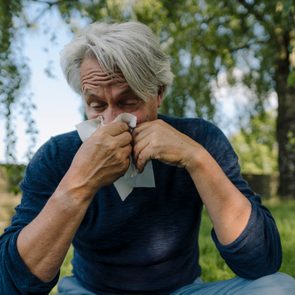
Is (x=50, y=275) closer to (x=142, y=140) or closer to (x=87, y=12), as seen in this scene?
(x=142, y=140)

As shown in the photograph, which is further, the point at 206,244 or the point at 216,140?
the point at 206,244

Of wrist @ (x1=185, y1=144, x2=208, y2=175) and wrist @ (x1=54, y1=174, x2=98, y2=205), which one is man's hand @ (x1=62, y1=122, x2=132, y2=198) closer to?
wrist @ (x1=54, y1=174, x2=98, y2=205)

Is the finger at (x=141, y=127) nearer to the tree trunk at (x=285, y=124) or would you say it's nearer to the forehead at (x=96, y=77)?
the forehead at (x=96, y=77)

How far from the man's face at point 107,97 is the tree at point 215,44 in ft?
11.7

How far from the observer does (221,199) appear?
1.90 m

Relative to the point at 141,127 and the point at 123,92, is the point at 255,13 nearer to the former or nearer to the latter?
the point at 123,92

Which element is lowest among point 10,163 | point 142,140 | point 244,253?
point 10,163

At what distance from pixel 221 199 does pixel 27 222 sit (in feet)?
2.36

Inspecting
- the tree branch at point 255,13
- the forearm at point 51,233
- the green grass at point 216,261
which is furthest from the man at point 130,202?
the tree branch at point 255,13

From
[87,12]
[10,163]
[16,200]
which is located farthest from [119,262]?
[16,200]

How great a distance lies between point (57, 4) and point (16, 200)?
10.5 ft

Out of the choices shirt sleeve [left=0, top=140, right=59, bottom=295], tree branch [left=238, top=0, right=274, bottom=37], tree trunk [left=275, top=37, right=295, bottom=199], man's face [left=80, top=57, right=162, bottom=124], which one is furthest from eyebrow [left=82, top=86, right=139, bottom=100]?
tree trunk [left=275, top=37, right=295, bottom=199]

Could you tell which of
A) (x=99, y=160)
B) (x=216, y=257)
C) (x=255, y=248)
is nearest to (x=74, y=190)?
(x=99, y=160)

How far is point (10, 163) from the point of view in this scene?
18.1ft
